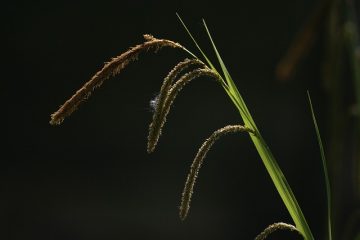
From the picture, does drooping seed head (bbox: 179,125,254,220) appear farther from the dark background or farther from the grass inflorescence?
the dark background

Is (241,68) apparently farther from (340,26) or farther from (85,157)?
(340,26)

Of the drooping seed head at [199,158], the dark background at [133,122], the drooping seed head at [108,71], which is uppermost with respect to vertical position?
the drooping seed head at [108,71]

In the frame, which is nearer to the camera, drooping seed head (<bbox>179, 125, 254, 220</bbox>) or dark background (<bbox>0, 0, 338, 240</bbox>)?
drooping seed head (<bbox>179, 125, 254, 220</bbox>)

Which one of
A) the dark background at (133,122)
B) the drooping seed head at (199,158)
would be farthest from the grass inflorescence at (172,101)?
the dark background at (133,122)

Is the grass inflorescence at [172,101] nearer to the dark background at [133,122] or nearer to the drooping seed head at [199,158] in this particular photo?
the drooping seed head at [199,158]

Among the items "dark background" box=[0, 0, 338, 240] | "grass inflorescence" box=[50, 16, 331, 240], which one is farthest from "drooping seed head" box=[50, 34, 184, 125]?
"dark background" box=[0, 0, 338, 240]

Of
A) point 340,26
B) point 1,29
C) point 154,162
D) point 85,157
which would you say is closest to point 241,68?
point 154,162

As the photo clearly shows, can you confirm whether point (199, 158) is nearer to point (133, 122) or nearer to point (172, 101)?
point (172, 101)

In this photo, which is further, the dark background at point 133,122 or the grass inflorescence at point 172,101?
the dark background at point 133,122

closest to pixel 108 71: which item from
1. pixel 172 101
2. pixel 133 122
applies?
pixel 172 101
